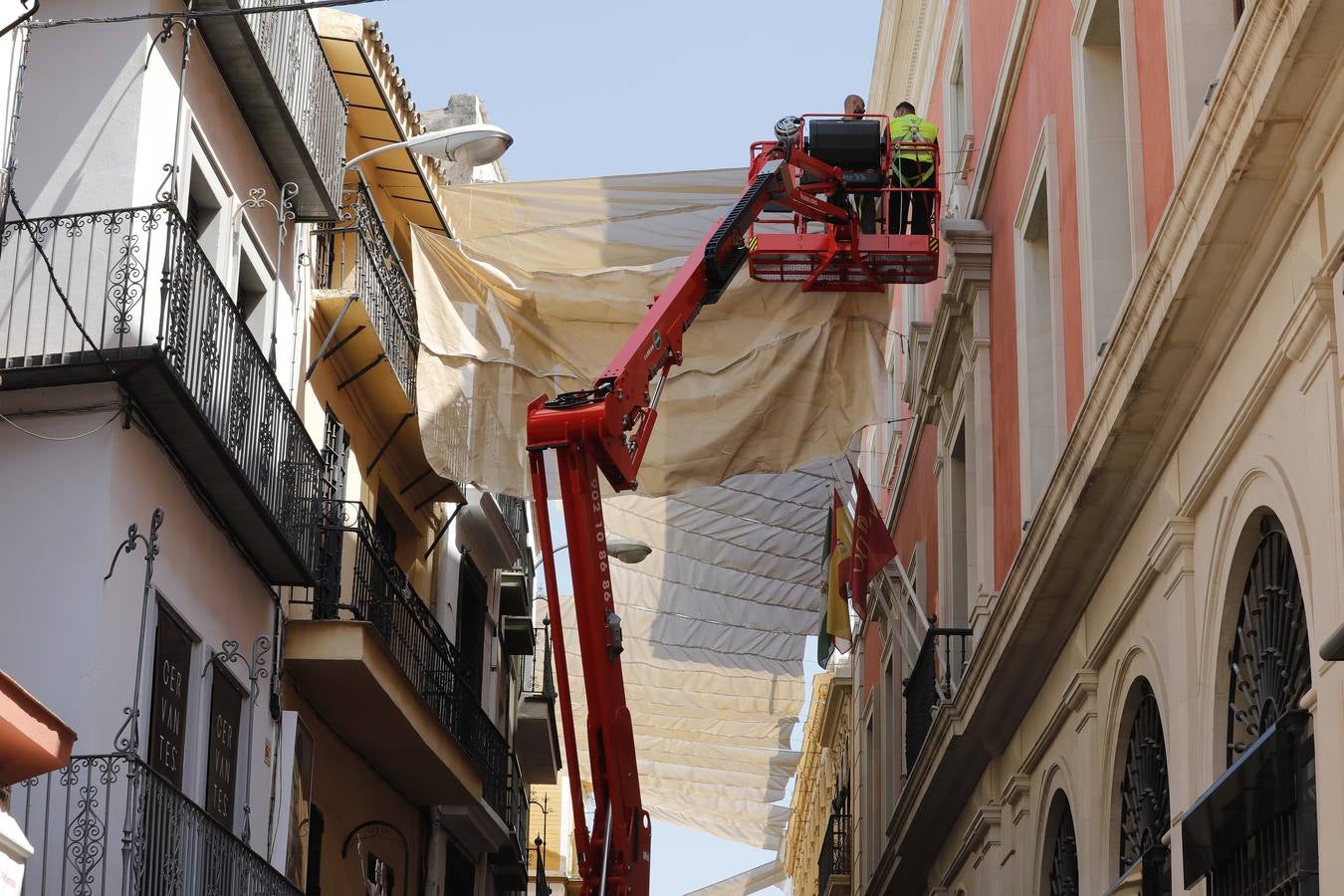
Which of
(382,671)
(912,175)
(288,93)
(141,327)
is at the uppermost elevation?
(912,175)

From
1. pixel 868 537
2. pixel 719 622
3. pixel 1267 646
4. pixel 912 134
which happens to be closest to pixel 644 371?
pixel 912 134

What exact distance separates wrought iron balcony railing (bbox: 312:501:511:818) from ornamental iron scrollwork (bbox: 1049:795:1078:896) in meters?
5.46

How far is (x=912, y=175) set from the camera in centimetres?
1808

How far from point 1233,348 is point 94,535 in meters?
6.64

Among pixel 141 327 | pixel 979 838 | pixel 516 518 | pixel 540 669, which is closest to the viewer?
pixel 141 327

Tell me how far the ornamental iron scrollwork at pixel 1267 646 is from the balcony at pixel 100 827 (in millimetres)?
5973

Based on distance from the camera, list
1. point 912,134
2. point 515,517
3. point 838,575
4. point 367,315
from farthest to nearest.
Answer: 1. point 515,517
2. point 838,575
3. point 912,134
4. point 367,315

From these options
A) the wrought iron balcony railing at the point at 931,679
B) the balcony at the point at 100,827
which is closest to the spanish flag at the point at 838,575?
the wrought iron balcony railing at the point at 931,679

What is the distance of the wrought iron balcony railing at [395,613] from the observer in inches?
643

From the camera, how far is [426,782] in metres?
19.5

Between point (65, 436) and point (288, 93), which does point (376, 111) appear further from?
point (65, 436)

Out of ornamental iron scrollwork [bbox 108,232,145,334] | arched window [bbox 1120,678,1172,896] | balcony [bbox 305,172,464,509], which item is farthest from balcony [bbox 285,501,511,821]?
arched window [bbox 1120,678,1172,896]

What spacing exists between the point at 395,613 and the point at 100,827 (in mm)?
6693

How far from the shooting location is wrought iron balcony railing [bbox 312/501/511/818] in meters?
16.3
